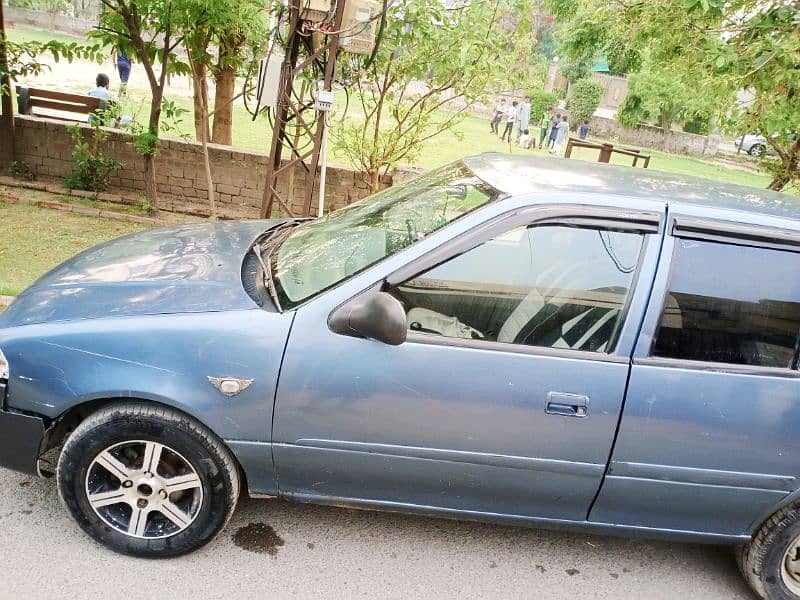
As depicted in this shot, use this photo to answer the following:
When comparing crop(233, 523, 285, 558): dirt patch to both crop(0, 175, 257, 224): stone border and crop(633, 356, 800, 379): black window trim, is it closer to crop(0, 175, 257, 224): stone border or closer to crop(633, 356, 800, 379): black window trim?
crop(633, 356, 800, 379): black window trim

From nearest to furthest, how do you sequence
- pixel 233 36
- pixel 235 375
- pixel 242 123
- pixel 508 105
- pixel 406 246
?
pixel 235 375, pixel 406 246, pixel 233 36, pixel 242 123, pixel 508 105

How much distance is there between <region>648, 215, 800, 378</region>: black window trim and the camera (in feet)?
8.35

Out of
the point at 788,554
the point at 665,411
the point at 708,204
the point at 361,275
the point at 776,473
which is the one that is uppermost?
the point at 708,204

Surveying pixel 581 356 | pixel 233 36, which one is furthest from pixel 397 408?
pixel 233 36

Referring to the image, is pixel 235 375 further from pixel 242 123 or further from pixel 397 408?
pixel 242 123

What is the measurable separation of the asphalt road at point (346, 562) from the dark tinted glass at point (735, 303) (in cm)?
112

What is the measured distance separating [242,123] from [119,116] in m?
9.10

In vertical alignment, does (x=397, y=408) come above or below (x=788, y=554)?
above

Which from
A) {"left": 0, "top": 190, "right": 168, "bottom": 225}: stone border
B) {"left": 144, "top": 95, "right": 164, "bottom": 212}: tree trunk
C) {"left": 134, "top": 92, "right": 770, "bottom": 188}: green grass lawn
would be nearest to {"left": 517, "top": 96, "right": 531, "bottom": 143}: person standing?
{"left": 134, "top": 92, "right": 770, "bottom": 188}: green grass lawn

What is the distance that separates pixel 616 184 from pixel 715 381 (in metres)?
0.93

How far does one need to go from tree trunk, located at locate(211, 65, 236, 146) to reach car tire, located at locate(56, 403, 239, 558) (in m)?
6.90

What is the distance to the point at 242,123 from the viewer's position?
1642 cm

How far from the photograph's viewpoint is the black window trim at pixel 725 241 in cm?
254

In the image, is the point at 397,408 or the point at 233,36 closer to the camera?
the point at 397,408
